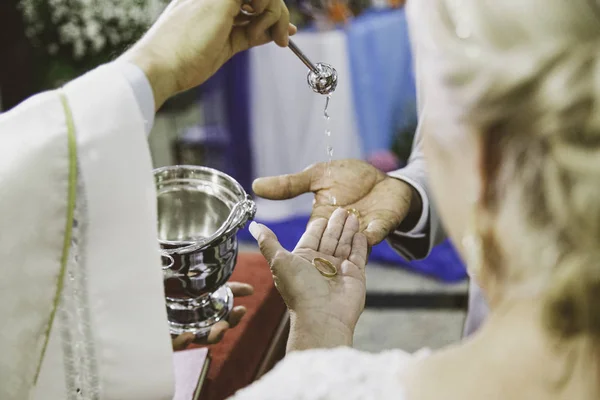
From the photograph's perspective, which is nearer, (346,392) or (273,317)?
(346,392)

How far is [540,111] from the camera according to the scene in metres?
0.56

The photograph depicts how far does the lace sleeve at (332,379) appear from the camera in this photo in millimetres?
685

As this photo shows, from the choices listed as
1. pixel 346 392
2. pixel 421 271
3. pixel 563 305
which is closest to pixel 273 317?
pixel 346 392

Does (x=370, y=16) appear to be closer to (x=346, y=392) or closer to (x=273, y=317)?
(x=273, y=317)

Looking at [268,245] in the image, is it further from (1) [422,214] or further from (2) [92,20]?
(2) [92,20]

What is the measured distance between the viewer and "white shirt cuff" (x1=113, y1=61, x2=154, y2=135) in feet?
2.77

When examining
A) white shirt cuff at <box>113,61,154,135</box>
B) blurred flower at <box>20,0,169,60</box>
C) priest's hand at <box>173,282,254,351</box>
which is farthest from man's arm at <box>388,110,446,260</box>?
blurred flower at <box>20,0,169,60</box>

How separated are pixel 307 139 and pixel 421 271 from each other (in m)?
0.77

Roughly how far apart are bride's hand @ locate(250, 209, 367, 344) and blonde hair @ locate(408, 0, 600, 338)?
42cm

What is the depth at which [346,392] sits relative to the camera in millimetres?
687

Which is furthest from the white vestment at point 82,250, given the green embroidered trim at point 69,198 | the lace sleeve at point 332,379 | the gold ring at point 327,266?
the gold ring at point 327,266

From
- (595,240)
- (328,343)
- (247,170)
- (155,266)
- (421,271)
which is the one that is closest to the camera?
(595,240)

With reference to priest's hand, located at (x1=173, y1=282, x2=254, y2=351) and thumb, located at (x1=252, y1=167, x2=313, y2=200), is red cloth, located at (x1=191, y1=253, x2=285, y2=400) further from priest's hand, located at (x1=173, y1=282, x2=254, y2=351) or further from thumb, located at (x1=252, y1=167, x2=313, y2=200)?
thumb, located at (x1=252, y1=167, x2=313, y2=200)

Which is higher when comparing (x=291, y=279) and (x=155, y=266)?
(x=155, y=266)
